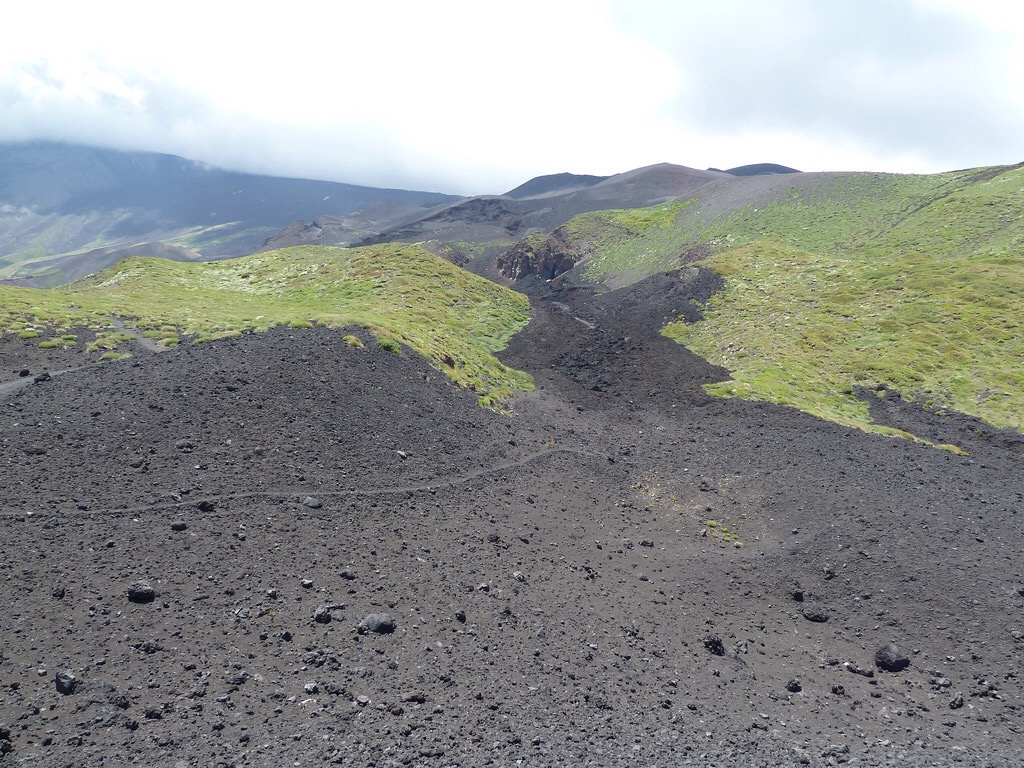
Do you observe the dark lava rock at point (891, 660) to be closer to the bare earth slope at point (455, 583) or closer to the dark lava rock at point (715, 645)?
the bare earth slope at point (455, 583)

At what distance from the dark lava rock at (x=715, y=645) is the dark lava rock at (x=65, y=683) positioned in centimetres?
1205

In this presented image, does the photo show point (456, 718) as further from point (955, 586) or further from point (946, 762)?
point (955, 586)

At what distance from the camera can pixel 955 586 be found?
1443cm

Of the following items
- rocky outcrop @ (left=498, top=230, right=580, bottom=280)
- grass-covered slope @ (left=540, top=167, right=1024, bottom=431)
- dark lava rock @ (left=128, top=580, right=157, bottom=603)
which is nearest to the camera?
dark lava rock @ (left=128, top=580, right=157, bottom=603)

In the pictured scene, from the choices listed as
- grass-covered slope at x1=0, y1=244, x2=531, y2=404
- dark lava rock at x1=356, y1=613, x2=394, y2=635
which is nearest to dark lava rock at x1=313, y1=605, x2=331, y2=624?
dark lava rock at x1=356, y1=613, x2=394, y2=635

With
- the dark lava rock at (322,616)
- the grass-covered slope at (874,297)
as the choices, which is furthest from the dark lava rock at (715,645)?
the grass-covered slope at (874,297)

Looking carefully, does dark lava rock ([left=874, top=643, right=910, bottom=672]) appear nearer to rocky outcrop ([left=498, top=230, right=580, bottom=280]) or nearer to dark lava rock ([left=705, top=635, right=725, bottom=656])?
dark lava rock ([left=705, top=635, right=725, bottom=656])

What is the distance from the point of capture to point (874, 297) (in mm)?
42594

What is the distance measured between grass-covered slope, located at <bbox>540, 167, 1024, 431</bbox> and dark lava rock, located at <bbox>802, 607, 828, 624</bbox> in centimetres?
1520

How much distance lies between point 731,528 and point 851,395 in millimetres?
17539

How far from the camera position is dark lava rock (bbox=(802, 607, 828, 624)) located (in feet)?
45.7

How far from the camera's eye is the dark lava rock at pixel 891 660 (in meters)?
12.2

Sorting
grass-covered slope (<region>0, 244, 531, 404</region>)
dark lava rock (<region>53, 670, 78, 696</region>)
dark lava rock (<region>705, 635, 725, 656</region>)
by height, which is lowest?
dark lava rock (<region>53, 670, 78, 696</region>)

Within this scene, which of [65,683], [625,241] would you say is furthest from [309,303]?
[625,241]
